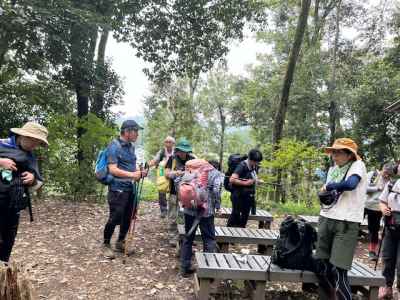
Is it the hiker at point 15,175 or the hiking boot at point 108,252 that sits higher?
the hiker at point 15,175

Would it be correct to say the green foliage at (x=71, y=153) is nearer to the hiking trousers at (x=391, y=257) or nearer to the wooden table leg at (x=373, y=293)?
the hiking trousers at (x=391, y=257)

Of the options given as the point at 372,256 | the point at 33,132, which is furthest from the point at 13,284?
the point at 372,256

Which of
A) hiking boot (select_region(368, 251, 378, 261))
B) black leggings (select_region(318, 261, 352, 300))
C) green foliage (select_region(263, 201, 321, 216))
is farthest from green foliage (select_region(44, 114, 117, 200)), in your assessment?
black leggings (select_region(318, 261, 352, 300))

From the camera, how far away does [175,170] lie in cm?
630

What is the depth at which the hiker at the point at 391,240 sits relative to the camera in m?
4.62

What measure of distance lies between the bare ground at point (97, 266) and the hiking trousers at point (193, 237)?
0.84ft

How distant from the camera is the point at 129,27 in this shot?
1140cm

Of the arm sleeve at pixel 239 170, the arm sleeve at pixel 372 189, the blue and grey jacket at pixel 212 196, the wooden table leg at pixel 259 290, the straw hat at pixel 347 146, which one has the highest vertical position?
the straw hat at pixel 347 146

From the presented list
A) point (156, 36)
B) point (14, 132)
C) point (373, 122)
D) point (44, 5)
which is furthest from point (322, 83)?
point (14, 132)

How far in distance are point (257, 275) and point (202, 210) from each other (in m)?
1.18

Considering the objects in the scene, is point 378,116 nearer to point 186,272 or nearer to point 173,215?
point 173,215

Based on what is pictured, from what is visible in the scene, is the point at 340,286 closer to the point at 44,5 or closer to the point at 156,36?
the point at 44,5

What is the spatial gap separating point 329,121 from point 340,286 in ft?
63.7

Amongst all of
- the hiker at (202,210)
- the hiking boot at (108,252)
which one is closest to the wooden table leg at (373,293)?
the hiker at (202,210)
